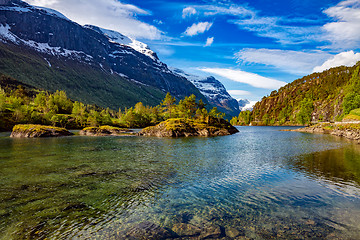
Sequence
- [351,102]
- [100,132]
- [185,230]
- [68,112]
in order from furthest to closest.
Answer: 1. [68,112]
2. [351,102]
3. [100,132]
4. [185,230]

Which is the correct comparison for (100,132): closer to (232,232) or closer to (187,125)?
(187,125)

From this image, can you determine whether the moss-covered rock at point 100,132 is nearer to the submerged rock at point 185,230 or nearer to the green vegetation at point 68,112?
the green vegetation at point 68,112

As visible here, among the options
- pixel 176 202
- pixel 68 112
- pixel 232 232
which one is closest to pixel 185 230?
pixel 232 232

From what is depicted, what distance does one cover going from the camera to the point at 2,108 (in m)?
121

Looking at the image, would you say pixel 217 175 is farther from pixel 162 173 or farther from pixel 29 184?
pixel 29 184

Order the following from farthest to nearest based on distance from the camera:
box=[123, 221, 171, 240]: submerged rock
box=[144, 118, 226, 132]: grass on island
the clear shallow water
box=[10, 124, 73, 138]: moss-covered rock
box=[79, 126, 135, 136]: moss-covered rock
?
box=[79, 126, 135, 136]: moss-covered rock
box=[144, 118, 226, 132]: grass on island
box=[10, 124, 73, 138]: moss-covered rock
the clear shallow water
box=[123, 221, 171, 240]: submerged rock

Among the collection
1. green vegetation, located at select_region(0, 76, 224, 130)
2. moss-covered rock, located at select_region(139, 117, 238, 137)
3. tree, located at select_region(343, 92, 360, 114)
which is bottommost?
moss-covered rock, located at select_region(139, 117, 238, 137)

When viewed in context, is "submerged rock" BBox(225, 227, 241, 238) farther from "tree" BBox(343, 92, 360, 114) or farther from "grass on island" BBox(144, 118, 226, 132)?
"tree" BBox(343, 92, 360, 114)

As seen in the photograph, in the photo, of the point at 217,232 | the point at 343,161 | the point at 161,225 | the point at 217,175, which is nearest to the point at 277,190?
the point at 217,175

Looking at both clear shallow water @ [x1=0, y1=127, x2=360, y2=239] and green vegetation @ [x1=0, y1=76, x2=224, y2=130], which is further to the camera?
green vegetation @ [x1=0, y1=76, x2=224, y2=130]

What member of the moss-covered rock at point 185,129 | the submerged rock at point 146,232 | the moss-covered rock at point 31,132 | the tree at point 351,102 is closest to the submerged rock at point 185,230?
the submerged rock at point 146,232

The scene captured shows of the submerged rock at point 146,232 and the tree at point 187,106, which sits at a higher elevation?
the tree at point 187,106

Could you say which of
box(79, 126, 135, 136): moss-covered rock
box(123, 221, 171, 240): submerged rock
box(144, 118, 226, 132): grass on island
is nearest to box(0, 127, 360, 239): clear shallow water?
box(123, 221, 171, 240): submerged rock

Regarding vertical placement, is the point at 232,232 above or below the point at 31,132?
above
